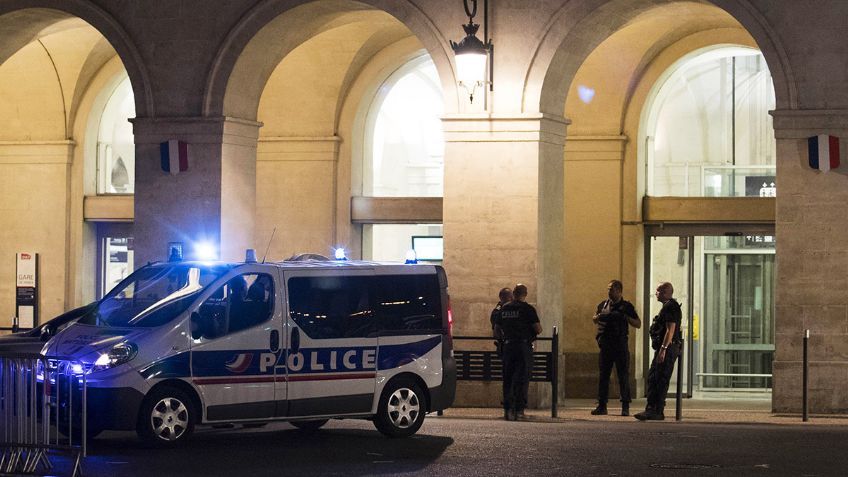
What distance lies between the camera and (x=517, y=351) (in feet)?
62.8

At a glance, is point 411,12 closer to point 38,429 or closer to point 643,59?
point 643,59

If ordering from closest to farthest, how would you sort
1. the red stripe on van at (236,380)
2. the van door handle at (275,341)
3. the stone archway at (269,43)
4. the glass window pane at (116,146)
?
the red stripe on van at (236,380) < the van door handle at (275,341) < the stone archway at (269,43) < the glass window pane at (116,146)

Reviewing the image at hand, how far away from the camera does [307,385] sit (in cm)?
1586

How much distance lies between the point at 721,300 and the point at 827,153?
640 centimetres

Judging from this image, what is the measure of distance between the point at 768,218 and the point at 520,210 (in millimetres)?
5410

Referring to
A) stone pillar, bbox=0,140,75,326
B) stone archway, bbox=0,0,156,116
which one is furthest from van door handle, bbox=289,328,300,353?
stone pillar, bbox=0,140,75,326

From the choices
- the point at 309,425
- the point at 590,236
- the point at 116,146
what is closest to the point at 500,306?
the point at 309,425

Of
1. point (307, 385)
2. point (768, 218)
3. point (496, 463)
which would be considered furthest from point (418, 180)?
point (496, 463)

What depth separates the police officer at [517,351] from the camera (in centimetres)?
1911

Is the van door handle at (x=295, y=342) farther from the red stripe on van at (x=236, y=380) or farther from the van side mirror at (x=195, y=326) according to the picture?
the van side mirror at (x=195, y=326)

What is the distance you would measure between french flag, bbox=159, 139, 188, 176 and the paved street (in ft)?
18.7

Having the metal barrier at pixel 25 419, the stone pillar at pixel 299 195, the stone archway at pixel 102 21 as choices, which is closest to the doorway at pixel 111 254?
the stone pillar at pixel 299 195

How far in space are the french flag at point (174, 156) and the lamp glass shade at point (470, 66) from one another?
422 cm

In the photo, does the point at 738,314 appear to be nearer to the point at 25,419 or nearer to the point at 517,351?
the point at 517,351
